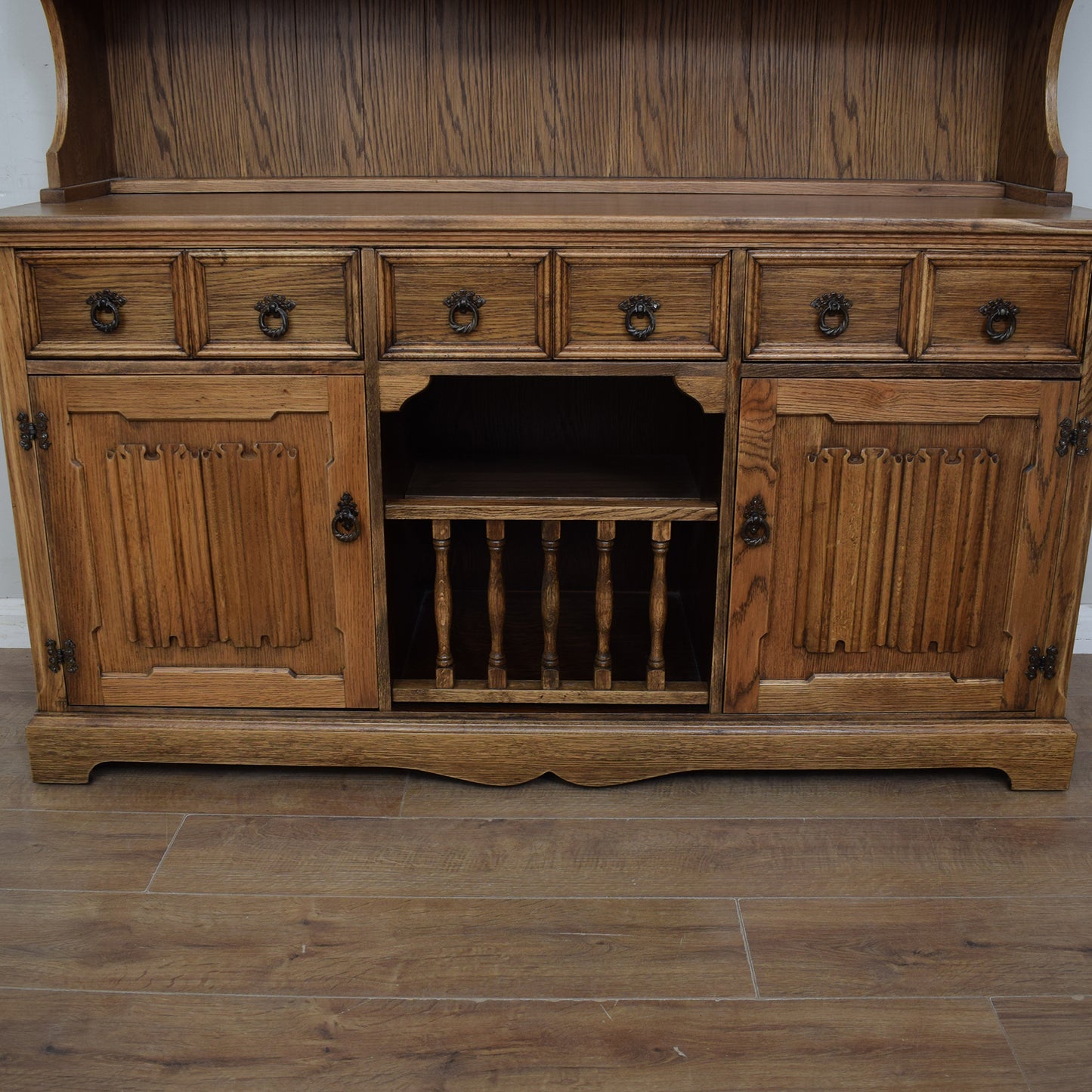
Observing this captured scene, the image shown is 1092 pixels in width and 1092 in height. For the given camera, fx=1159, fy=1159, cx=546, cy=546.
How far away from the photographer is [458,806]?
1986 mm

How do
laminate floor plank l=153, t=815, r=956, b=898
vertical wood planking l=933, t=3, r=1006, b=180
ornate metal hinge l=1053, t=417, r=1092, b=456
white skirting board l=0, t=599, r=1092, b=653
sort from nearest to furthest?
laminate floor plank l=153, t=815, r=956, b=898 → ornate metal hinge l=1053, t=417, r=1092, b=456 → vertical wood planking l=933, t=3, r=1006, b=180 → white skirting board l=0, t=599, r=1092, b=653

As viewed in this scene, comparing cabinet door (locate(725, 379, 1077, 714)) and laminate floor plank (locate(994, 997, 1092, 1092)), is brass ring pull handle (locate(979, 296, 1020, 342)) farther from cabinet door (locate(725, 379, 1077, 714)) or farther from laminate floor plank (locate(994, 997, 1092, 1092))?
laminate floor plank (locate(994, 997, 1092, 1092))

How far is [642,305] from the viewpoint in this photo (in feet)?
5.94

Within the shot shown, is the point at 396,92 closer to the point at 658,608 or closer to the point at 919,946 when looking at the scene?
the point at 658,608

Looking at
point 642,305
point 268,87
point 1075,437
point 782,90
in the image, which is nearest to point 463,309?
point 642,305

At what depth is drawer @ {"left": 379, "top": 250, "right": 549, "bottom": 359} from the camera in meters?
1.80

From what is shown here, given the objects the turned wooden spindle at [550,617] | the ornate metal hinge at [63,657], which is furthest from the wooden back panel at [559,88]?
the ornate metal hinge at [63,657]

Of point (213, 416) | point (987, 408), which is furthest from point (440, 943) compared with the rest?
point (987, 408)

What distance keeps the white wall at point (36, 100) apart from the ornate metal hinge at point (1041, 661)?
3.25 ft

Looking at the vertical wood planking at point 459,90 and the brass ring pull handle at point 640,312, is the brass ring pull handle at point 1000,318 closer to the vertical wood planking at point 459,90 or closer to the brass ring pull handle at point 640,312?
the brass ring pull handle at point 640,312

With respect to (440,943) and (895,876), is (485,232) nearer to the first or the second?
(440,943)

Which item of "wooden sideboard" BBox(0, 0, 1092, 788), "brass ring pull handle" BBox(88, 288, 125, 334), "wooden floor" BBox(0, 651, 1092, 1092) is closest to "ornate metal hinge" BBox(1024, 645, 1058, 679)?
"wooden sideboard" BBox(0, 0, 1092, 788)

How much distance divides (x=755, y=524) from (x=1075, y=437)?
1.74ft

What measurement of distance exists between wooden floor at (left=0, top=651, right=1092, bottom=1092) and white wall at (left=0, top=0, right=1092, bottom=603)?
116cm
